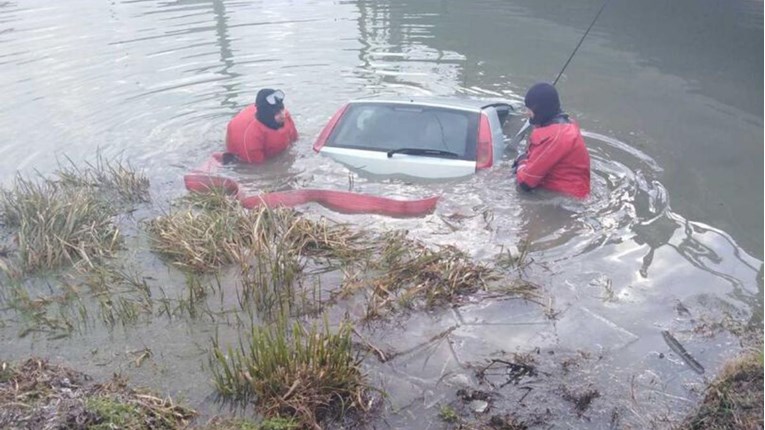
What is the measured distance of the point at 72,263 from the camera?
19.0ft

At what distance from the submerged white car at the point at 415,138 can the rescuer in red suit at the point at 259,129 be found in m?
0.81

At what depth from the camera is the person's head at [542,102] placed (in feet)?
21.9

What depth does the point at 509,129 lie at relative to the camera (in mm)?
8766

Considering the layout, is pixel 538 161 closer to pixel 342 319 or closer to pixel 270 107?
pixel 342 319

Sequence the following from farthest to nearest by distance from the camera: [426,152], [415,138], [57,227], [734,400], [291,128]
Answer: [291,128], [415,138], [426,152], [57,227], [734,400]

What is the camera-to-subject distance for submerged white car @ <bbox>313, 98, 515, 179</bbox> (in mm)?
A: 6914

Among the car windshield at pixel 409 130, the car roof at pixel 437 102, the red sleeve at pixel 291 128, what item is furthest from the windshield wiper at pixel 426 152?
the red sleeve at pixel 291 128

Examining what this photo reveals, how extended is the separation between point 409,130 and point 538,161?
1.35 metres

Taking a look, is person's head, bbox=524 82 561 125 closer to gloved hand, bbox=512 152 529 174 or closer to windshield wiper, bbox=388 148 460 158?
gloved hand, bbox=512 152 529 174

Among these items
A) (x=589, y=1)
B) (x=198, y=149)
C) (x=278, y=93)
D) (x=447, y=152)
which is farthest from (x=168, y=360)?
(x=589, y=1)

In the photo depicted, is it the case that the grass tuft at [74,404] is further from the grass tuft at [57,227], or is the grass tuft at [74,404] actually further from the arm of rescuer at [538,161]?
the arm of rescuer at [538,161]

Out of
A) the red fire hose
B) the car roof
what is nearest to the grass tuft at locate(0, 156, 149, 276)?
the red fire hose

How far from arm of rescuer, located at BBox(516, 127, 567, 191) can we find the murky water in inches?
12.4

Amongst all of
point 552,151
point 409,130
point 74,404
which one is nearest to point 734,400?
point 552,151
